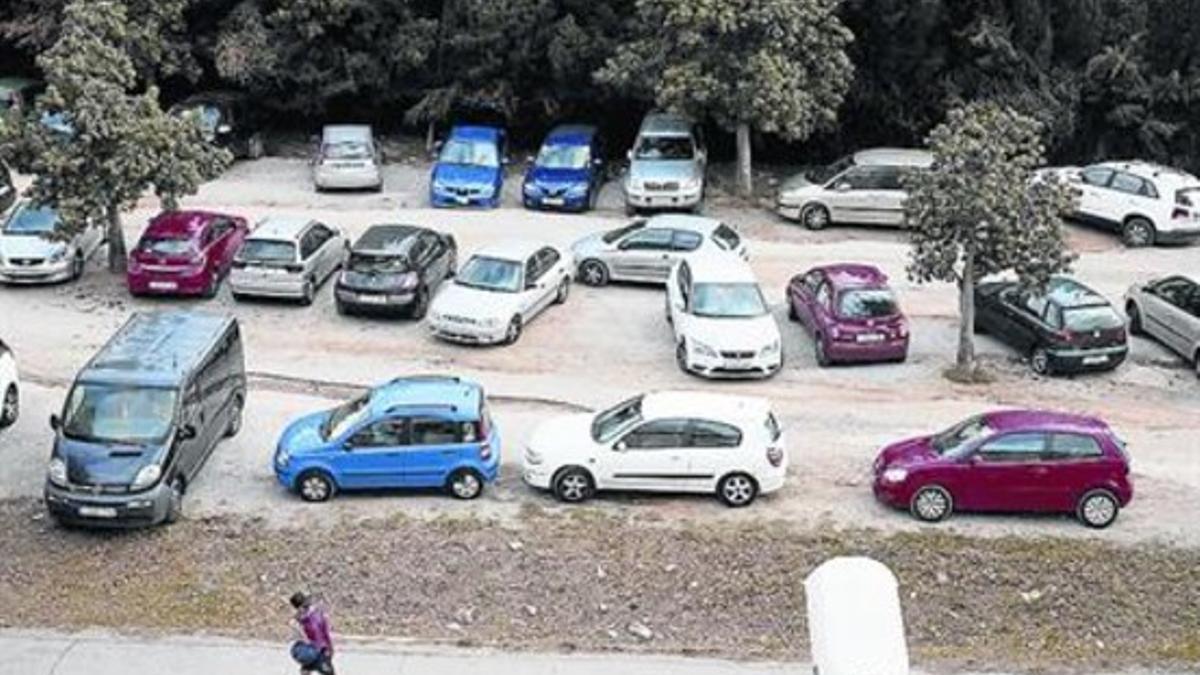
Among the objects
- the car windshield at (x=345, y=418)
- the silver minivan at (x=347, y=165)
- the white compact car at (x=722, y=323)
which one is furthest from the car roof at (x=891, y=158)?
the car windshield at (x=345, y=418)

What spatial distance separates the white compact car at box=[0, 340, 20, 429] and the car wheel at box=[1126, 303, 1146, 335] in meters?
19.1

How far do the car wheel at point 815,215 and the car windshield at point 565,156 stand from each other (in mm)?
4907

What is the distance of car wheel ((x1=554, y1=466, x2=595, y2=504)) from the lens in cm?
2512

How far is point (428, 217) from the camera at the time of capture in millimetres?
38375

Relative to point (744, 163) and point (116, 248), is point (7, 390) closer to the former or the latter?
point (116, 248)

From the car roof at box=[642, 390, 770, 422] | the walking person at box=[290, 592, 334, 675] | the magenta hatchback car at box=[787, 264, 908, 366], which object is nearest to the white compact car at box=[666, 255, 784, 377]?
the magenta hatchback car at box=[787, 264, 908, 366]

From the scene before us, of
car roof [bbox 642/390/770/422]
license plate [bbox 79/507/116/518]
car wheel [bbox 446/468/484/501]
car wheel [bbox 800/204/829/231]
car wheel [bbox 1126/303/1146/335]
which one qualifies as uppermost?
car roof [bbox 642/390/770/422]

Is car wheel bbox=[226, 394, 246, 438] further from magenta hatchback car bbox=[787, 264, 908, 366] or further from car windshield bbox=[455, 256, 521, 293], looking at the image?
magenta hatchback car bbox=[787, 264, 908, 366]

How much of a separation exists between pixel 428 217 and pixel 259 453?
1254 centimetres

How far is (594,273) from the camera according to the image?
34.4 metres

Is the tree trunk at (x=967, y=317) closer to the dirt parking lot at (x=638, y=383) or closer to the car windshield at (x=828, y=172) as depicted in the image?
the dirt parking lot at (x=638, y=383)

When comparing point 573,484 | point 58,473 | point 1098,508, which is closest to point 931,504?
point 1098,508

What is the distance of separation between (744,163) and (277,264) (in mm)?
12097

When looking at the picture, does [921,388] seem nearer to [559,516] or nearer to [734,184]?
[559,516]
